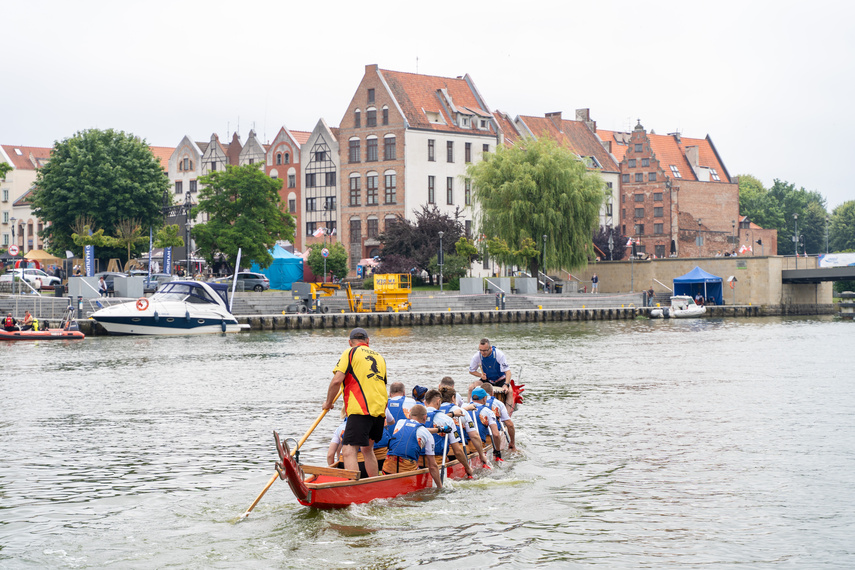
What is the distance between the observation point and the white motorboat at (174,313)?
50781 mm

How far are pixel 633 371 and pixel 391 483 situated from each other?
21143 mm

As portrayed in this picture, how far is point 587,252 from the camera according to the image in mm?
77312

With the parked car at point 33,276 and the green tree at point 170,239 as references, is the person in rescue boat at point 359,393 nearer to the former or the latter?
the parked car at point 33,276

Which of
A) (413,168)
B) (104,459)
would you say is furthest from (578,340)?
(413,168)

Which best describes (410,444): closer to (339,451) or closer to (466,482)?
(339,451)

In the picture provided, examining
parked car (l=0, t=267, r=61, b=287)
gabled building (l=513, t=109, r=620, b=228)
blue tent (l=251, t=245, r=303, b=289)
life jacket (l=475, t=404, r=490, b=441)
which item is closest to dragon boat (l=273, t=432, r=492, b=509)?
life jacket (l=475, t=404, r=490, b=441)

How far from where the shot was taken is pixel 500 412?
701 inches

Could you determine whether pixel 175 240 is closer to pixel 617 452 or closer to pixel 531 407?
pixel 531 407

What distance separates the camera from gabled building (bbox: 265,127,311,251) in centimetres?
9581

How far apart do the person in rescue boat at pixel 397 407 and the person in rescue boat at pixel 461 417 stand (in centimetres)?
71

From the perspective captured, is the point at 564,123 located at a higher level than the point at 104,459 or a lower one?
higher

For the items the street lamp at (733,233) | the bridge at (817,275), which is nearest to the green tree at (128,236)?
the bridge at (817,275)

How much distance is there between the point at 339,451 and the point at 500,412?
4134mm

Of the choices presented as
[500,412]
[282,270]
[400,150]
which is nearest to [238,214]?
[282,270]
